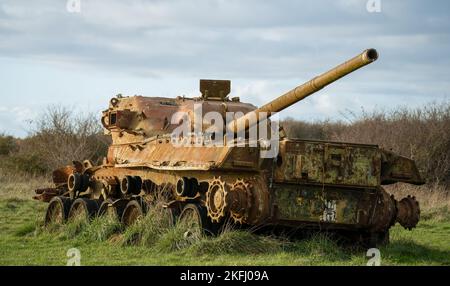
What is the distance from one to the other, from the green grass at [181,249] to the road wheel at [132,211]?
0.25 meters

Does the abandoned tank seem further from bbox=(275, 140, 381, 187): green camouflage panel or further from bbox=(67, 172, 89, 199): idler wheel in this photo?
bbox=(67, 172, 89, 199): idler wheel

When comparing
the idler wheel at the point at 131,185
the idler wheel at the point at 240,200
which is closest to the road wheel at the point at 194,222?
the idler wheel at the point at 240,200

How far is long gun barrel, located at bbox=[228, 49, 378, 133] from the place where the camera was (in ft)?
39.8

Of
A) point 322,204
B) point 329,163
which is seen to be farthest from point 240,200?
point 329,163

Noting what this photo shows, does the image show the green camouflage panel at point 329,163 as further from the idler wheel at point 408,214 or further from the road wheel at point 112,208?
the road wheel at point 112,208

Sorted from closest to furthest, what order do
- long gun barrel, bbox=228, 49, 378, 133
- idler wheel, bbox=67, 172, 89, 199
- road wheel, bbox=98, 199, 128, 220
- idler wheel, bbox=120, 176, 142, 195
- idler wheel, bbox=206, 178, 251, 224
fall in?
long gun barrel, bbox=228, 49, 378, 133
idler wheel, bbox=206, 178, 251, 224
road wheel, bbox=98, 199, 128, 220
idler wheel, bbox=120, 176, 142, 195
idler wheel, bbox=67, 172, 89, 199

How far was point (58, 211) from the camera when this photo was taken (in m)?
18.4

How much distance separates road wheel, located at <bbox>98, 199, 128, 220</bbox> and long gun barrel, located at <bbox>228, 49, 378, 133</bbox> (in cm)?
278

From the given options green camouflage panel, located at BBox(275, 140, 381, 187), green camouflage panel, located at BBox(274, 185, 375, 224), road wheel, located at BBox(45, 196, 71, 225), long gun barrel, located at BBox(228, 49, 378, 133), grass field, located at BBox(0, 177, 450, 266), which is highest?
long gun barrel, located at BBox(228, 49, 378, 133)

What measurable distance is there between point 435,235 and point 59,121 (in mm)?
20272

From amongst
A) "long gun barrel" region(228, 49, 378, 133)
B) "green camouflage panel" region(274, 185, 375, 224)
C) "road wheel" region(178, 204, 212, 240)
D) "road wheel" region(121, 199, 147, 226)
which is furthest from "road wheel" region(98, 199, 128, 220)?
"green camouflage panel" region(274, 185, 375, 224)

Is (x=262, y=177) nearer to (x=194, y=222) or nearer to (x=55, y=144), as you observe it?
(x=194, y=222)

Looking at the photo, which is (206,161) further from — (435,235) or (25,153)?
(25,153)
